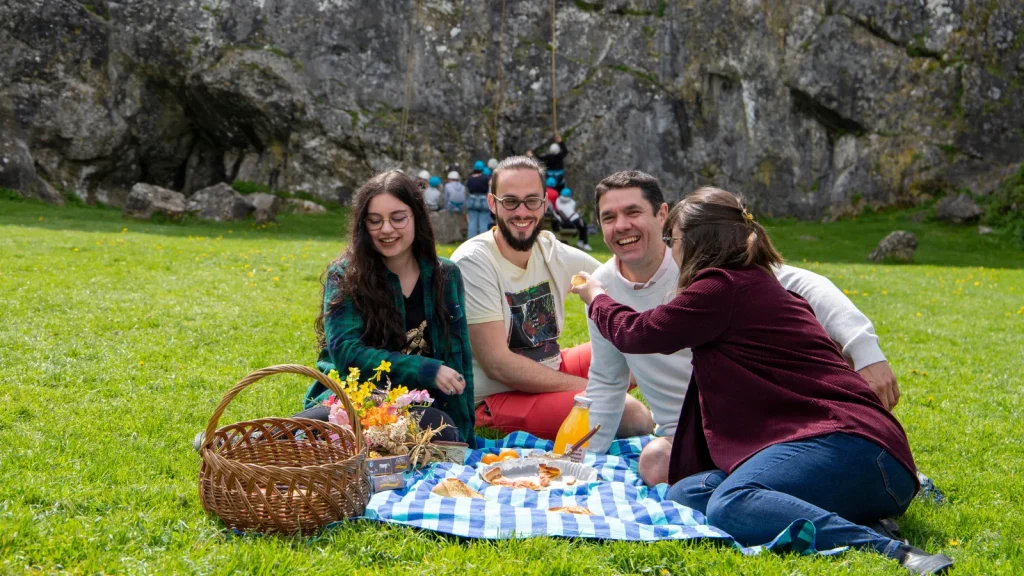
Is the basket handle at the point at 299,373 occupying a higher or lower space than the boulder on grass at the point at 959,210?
lower

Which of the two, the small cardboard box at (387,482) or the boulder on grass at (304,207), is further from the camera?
the boulder on grass at (304,207)

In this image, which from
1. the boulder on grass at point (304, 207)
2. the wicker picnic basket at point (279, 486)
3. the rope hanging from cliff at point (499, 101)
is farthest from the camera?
the rope hanging from cliff at point (499, 101)

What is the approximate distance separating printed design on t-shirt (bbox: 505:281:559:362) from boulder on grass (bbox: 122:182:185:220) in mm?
15160

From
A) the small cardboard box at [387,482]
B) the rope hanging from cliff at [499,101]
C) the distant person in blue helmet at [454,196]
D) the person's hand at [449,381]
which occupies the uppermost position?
the rope hanging from cliff at [499,101]

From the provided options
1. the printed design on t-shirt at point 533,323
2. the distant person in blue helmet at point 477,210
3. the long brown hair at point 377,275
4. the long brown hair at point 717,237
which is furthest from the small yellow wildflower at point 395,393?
the distant person in blue helmet at point 477,210

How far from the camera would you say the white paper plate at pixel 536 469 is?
4176mm

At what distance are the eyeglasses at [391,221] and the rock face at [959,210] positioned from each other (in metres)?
21.5

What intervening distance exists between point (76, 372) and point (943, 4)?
25.1 m

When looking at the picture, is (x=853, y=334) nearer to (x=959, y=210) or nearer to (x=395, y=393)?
(x=395, y=393)

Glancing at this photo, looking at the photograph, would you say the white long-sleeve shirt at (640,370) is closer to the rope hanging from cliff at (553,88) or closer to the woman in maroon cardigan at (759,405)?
the woman in maroon cardigan at (759,405)

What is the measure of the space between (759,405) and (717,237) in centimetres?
70

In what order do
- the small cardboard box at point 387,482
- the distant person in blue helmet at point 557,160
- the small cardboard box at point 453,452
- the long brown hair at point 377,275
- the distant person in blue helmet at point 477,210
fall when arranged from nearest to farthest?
the small cardboard box at point 387,482
the small cardboard box at point 453,452
the long brown hair at point 377,275
the distant person in blue helmet at point 477,210
the distant person in blue helmet at point 557,160

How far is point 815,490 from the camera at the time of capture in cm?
331

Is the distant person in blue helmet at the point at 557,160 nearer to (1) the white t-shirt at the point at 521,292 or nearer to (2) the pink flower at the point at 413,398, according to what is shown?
(1) the white t-shirt at the point at 521,292
